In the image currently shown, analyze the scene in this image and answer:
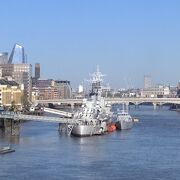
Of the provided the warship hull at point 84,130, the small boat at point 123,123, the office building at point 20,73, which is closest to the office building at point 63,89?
the office building at point 20,73

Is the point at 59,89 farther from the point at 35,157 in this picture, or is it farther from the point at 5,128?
the point at 35,157

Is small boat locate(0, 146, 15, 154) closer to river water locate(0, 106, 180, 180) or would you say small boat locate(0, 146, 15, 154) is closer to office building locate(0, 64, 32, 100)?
river water locate(0, 106, 180, 180)

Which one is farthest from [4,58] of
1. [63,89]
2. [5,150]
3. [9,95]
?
[5,150]

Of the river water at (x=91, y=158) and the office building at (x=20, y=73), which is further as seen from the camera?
the office building at (x=20, y=73)

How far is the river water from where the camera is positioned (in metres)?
32.6

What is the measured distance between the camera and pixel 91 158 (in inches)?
1515

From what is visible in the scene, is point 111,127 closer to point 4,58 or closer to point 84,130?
point 84,130

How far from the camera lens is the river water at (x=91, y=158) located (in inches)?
1282

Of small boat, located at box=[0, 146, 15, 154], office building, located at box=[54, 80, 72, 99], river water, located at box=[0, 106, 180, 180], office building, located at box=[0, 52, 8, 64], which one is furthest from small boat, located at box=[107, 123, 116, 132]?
office building, located at box=[0, 52, 8, 64]

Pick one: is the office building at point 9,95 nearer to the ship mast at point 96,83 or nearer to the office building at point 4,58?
the ship mast at point 96,83

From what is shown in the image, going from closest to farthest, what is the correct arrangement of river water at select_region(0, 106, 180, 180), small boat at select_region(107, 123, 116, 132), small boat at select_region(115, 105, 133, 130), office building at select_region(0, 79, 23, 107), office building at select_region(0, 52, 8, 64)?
river water at select_region(0, 106, 180, 180) < small boat at select_region(107, 123, 116, 132) < small boat at select_region(115, 105, 133, 130) < office building at select_region(0, 79, 23, 107) < office building at select_region(0, 52, 8, 64)

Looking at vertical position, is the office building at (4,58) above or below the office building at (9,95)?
above

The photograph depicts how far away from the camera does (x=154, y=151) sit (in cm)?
4284

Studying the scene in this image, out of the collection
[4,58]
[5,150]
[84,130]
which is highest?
[4,58]
